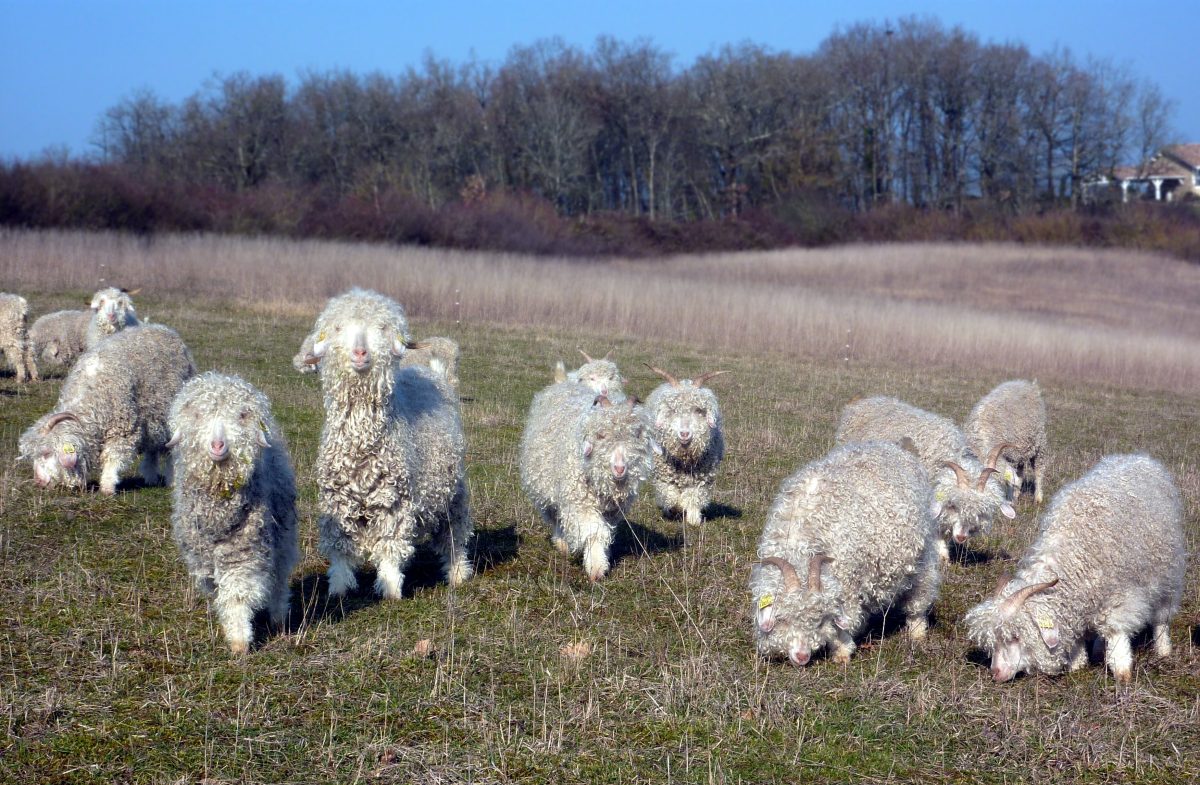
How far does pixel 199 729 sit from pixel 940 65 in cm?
6228

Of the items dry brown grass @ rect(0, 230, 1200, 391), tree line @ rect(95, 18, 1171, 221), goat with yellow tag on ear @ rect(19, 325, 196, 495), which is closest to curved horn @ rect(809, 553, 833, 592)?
goat with yellow tag on ear @ rect(19, 325, 196, 495)

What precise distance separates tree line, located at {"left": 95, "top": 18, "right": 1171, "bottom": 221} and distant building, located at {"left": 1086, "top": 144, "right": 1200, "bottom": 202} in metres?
1.54

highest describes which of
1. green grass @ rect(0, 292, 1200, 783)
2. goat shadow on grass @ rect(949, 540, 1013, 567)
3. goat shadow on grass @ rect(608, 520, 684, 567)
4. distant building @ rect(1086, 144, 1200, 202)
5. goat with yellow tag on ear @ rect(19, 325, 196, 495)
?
distant building @ rect(1086, 144, 1200, 202)

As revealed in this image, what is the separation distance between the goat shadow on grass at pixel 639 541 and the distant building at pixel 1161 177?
56.5 m

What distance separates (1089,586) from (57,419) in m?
7.56

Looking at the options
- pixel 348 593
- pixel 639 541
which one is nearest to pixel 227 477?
pixel 348 593

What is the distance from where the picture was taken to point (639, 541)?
8.35 m

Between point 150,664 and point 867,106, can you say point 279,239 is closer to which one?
point 150,664

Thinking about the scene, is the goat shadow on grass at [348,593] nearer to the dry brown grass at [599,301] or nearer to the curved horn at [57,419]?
the curved horn at [57,419]

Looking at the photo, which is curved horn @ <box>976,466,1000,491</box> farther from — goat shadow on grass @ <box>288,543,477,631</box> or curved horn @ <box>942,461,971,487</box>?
goat shadow on grass @ <box>288,543,477,631</box>

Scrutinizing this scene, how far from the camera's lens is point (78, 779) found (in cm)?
439

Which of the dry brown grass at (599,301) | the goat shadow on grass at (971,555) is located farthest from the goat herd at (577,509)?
the dry brown grass at (599,301)

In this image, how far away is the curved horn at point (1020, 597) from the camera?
6.32 metres

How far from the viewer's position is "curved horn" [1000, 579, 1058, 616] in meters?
6.32
